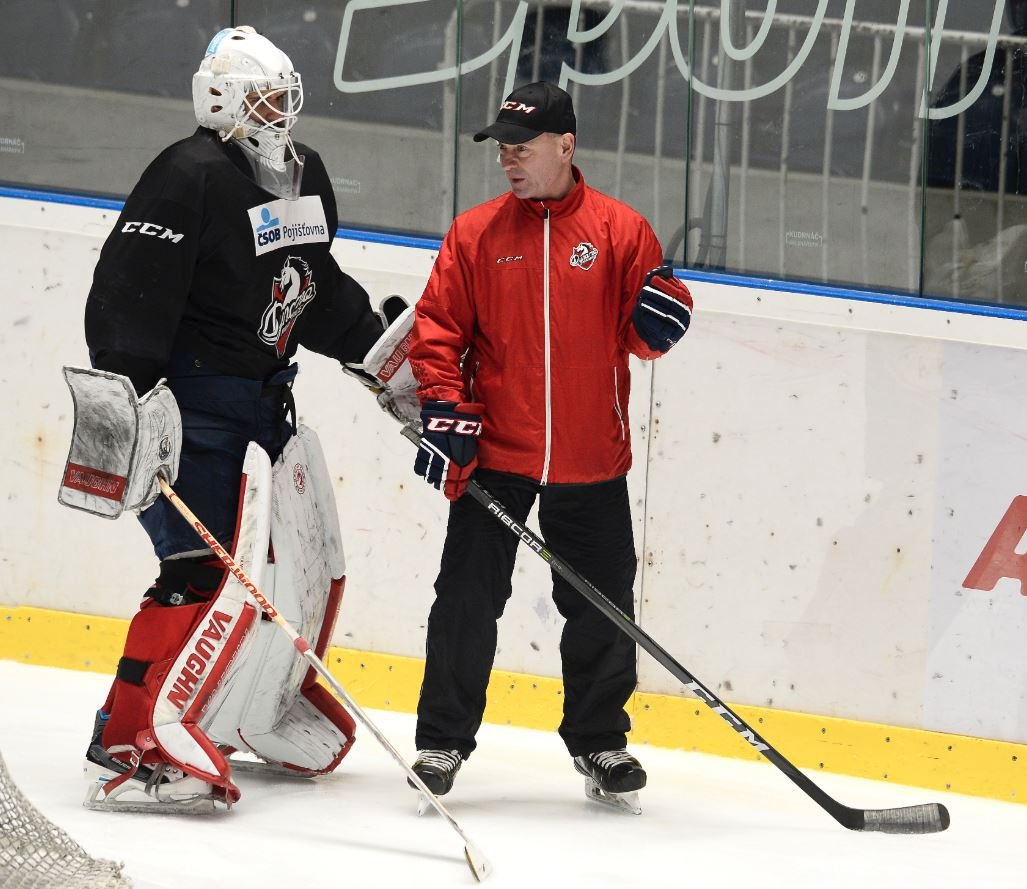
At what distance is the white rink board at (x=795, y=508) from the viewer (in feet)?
12.0

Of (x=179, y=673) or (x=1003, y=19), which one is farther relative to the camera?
(x=1003, y=19)

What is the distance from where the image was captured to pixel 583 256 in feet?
10.5

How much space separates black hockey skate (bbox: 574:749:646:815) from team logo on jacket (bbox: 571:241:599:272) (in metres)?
0.94

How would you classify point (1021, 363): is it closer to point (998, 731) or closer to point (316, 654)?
point (998, 731)

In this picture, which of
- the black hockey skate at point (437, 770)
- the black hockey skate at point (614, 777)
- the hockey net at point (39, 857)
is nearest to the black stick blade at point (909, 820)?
the black hockey skate at point (614, 777)

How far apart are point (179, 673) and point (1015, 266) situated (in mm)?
2045

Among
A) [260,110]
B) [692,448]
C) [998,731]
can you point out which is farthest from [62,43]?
[998,731]

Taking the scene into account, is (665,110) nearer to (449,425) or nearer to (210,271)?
(449,425)

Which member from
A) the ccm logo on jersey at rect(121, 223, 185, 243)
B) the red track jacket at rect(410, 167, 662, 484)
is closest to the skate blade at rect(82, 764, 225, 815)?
the red track jacket at rect(410, 167, 662, 484)

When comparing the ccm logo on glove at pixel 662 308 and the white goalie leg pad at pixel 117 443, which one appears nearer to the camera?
the white goalie leg pad at pixel 117 443

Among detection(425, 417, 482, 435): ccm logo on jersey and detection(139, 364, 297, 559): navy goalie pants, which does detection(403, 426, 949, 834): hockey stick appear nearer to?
detection(425, 417, 482, 435): ccm logo on jersey

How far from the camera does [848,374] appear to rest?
3762 mm

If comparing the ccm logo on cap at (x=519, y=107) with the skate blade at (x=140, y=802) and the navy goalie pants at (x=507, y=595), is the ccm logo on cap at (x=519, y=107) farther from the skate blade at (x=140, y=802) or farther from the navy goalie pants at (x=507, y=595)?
the skate blade at (x=140, y=802)

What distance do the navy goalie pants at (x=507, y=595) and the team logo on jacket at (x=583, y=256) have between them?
42 centimetres
